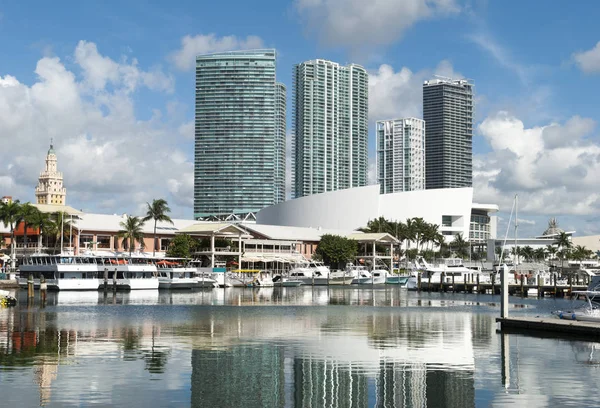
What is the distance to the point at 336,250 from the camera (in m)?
156

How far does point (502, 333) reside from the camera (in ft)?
148

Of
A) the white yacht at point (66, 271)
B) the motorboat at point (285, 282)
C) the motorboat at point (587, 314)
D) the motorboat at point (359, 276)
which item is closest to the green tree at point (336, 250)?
the motorboat at point (359, 276)

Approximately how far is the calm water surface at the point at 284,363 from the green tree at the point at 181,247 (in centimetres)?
7658

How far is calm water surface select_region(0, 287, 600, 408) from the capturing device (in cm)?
2542

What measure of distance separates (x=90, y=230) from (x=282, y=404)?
115118 mm

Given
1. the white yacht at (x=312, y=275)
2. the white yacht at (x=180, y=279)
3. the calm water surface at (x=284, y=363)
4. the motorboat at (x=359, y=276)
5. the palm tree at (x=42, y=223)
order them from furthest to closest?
the motorboat at (x=359, y=276), the white yacht at (x=312, y=275), the palm tree at (x=42, y=223), the white yacht at (x=180, y=279), the calm water surface at (x=284, y=363)

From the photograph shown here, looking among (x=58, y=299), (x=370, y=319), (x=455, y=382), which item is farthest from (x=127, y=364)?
(x=58, y=299)

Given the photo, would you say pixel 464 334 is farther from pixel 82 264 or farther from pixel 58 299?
pixel 82 264

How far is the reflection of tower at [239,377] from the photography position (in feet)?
82.0

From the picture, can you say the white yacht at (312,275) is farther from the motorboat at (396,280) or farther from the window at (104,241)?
the window at (104,241)

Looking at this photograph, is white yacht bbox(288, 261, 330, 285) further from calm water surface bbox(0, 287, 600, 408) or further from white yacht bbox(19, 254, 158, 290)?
calm water surface bbox(0, 287, 600, 408)

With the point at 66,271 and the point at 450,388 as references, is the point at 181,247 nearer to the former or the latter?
the point at 66,271

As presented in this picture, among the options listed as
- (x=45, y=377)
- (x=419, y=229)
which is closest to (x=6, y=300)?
(x=45, y=377)

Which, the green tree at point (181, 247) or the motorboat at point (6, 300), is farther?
the green tree at point (181, 247)
